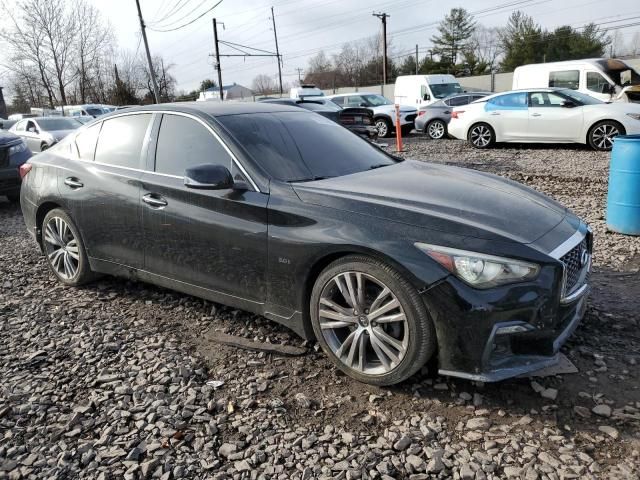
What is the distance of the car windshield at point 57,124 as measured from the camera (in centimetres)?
1467

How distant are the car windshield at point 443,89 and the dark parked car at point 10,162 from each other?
1591 cm

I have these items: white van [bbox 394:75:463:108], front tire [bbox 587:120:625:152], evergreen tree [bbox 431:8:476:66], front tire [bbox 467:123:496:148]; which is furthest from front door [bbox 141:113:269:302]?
evergreen tree [bbox 431:8:476:66]

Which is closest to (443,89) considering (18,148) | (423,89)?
(423,89)

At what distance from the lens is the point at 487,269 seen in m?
2.54

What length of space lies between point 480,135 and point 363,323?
38.1 ft

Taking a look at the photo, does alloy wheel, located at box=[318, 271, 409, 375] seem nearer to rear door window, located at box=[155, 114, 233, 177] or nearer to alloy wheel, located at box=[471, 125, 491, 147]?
rear door window, located at box=[155, 114, 233, 177]

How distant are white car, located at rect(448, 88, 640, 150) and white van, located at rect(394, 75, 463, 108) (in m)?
7.35

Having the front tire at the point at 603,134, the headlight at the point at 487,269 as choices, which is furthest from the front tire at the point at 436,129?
the headlight at the point at 487,269

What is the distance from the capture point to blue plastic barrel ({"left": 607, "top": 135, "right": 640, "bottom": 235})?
5.26 meters

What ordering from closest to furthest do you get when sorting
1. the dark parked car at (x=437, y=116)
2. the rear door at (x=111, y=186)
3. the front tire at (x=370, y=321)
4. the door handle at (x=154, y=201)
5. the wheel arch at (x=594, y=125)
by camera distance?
the front tire at (x=370, y=321), the door handle at (x=154, y=201), the rear door at (x=111, y=186), the wheel arch at (x=594, y=125), the dark parked car at (x=437, y=116)

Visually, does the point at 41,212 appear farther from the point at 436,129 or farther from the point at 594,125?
the point at 436,129

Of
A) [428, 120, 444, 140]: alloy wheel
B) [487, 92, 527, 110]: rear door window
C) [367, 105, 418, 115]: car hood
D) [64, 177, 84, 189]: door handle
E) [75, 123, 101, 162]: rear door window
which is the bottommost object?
[428, 120, 444, 140]: alloy wheel

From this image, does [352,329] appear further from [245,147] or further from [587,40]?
[587,40]

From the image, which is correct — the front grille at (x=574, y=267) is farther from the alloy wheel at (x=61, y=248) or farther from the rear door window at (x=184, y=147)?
the alloy wheel at (x=61, y=248)
